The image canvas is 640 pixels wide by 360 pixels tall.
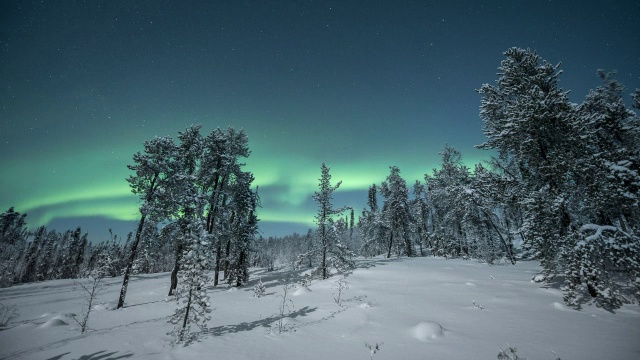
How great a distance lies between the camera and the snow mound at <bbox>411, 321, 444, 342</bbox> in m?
7.40

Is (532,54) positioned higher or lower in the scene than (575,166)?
higher

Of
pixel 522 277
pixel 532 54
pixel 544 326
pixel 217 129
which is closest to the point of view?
pixel 544 326

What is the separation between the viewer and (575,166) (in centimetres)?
1072

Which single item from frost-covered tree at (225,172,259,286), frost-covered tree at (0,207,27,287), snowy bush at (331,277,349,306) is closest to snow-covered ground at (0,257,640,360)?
snowy bush at (331,277,349,306)

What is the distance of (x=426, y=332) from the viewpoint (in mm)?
7578

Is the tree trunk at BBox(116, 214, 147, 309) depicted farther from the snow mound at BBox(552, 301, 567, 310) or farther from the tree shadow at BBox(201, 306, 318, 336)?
the snow mound at BBox(552, 301, 567, 310)

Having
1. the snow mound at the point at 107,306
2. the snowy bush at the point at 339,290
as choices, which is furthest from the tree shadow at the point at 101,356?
the snow mound at the point at 107,306

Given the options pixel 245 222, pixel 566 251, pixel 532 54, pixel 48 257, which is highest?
pixel 532 54

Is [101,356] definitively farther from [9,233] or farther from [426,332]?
[9,233]

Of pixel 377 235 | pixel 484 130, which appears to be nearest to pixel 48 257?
pixel 377 235

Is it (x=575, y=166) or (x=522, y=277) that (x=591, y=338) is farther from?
(x=522, y=277)

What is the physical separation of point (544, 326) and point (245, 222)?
21367 millimetres

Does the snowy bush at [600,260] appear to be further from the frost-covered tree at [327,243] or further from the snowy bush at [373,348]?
the frost-covered tree at [327,243]

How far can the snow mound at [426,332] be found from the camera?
7398mm
